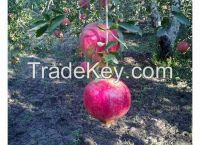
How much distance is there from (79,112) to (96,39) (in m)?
2.07

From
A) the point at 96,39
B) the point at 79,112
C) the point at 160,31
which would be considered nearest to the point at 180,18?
the point at 160,31

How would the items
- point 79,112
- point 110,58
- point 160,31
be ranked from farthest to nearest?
point 79,112 < point 160,31 < point 110,58

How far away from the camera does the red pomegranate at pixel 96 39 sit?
0.63m

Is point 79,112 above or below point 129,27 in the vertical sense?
below

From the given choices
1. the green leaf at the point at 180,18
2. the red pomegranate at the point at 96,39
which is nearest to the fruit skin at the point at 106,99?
the red pomegranate at the point at 96,39

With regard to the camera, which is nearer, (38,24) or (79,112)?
(38,24)

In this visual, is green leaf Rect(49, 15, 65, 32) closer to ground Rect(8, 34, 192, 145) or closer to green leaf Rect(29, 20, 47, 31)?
green leaf Rect(29, 20, 47, 31)

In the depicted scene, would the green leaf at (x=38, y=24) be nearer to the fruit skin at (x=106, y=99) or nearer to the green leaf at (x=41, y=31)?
the green leaf at (x=41, y=31)

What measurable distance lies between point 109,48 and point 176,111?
6.68ft

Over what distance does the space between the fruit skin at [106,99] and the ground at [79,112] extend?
1652mm

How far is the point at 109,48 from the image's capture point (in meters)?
0.62

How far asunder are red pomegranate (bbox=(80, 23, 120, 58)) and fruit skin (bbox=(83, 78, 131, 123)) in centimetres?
6

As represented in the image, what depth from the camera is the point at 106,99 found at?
618 mm

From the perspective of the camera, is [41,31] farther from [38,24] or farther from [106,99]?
[106,99]
